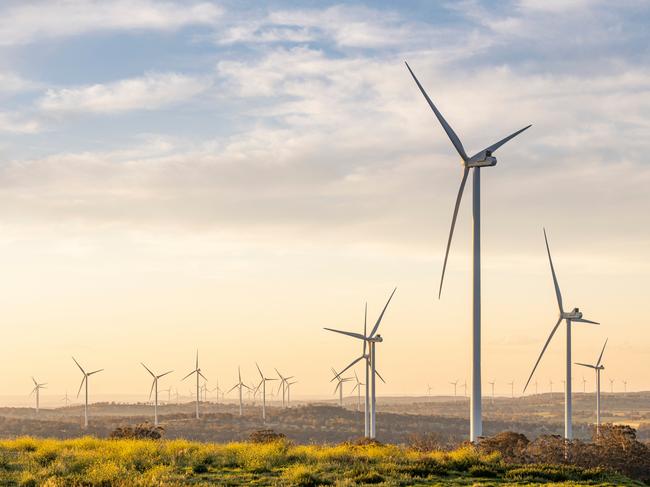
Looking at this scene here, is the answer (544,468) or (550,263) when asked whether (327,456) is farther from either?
(550,263)

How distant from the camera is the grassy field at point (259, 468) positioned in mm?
38500

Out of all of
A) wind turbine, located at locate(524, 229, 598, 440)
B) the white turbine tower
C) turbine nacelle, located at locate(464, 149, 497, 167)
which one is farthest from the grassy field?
wind turbine, located at locate(524, 229, 598, 440)

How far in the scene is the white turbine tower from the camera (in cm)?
5322

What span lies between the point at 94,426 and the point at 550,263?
114 metres

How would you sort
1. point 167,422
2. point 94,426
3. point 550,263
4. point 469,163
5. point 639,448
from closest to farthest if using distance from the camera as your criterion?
1. point 639,448
2. point 469,163
3. point 550,263
4. point 94,426
5. point 167,422

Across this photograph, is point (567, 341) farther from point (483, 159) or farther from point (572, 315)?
point (483, 159)

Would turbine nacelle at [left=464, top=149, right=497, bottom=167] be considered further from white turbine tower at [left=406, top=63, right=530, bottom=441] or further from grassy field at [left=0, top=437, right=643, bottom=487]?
grassy field at [left=0, top=437, right=643, bottom=487]

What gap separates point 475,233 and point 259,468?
1979cm

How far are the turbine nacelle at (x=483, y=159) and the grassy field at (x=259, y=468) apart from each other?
17.8 meters

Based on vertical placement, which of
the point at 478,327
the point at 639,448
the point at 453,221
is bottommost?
the point at 639,448

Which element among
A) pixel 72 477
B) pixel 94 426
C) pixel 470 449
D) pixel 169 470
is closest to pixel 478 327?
pixel 470 449

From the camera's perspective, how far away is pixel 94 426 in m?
176

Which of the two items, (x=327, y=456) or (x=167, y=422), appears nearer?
(x=327, y=456)

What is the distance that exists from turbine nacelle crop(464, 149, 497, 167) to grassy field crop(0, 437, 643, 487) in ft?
58.3
